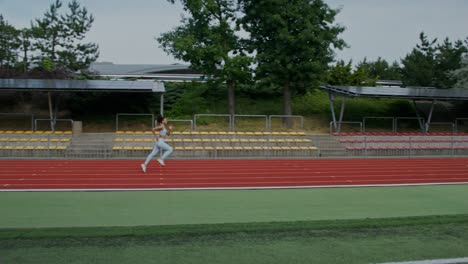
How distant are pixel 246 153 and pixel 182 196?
34.5ft

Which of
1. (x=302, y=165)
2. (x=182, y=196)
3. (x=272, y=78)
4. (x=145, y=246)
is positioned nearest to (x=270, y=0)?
(x=272, y=78)

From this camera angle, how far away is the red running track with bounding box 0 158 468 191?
39.8 ft

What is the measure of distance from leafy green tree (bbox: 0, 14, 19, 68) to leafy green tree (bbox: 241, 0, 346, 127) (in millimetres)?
18665

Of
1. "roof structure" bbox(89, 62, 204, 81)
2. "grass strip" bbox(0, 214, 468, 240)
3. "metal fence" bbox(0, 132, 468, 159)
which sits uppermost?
"roof structure" bbox(89, 62, 204, 81)

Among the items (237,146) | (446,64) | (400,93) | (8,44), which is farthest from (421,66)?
(8,44)

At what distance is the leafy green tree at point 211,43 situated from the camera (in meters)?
28.2

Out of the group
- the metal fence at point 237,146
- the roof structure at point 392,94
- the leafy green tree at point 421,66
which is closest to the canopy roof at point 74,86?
the metal fence at point 237,146

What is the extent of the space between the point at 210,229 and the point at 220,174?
26.0 ft

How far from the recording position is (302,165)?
17.5 metres

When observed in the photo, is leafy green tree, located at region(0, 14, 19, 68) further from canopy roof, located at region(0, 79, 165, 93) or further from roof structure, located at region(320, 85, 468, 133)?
roof structure, located at region(320, 85, 468, 133)

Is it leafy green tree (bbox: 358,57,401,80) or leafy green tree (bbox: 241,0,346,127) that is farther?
leafy green tree (bbox: 358,57,401,80)

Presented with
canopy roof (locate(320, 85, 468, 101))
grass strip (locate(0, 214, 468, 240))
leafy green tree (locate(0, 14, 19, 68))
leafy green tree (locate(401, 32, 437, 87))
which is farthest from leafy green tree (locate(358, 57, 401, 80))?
grass strip (locate(0, 214, 468, 240))

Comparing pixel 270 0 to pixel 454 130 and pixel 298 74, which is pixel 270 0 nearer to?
pixel 298 74

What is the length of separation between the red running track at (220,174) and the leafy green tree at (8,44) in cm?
2161
